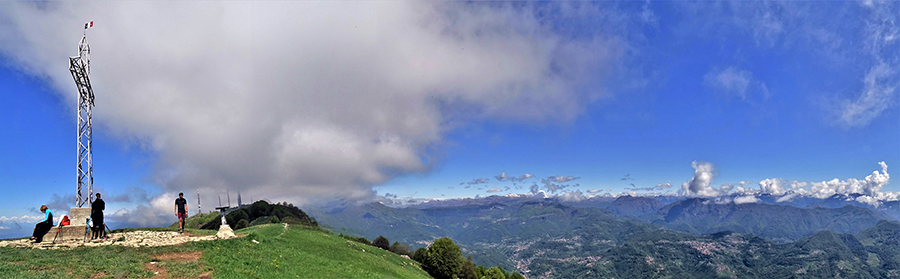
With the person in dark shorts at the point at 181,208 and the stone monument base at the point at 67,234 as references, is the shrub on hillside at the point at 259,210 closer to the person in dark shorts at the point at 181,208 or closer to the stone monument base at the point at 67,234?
the person in dark shorts at the point at 181,208

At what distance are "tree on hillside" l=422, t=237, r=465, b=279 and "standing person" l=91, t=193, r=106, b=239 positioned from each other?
49.7 m

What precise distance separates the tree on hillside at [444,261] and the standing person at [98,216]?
4966 centimetres

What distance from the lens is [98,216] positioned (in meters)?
27.8

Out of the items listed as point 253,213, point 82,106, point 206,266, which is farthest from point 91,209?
point 253,213

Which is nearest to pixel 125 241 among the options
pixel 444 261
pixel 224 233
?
pixel 224 233

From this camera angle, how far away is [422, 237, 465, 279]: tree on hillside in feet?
219

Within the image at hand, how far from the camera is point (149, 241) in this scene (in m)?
28.3

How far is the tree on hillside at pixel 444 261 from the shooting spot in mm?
66750

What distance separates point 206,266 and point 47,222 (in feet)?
50.5

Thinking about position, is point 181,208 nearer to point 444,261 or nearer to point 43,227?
point 43,227

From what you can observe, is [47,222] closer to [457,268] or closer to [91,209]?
[91,209]

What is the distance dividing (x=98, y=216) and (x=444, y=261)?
166 feet

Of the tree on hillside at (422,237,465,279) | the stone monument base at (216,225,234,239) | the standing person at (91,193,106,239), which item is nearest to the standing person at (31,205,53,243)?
the standing person at (91,193,106,239)

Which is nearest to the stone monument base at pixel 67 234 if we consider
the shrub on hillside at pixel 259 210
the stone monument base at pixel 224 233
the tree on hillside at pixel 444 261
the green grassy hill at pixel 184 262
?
the green grassy hill at pixel 184 262
